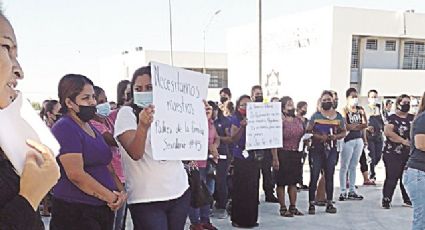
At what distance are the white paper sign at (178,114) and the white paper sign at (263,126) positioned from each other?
99.6 inches

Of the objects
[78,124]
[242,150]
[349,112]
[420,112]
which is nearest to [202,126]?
[78,124]

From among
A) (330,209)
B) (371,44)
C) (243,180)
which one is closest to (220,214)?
(243,180)

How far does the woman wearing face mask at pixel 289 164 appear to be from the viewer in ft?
21.3

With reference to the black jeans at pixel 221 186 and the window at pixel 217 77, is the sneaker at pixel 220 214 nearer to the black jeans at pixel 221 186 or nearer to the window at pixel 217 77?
the black jeans at pixel 221 186

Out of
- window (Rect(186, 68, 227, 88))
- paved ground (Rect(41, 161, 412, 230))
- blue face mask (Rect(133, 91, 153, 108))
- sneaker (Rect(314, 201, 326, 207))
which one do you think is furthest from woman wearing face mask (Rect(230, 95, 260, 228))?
window (Rect(186, 68, 227, 88))

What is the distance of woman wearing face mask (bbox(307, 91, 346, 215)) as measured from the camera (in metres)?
6.69

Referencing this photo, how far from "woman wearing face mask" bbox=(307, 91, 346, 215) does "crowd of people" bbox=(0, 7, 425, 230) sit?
0.6 inches

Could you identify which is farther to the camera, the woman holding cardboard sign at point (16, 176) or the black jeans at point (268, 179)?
the black jeans at point (268, 179)

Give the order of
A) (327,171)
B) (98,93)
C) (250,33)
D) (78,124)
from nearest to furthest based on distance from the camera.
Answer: (78,124) < (98,93) < (327,171) < (250,33)

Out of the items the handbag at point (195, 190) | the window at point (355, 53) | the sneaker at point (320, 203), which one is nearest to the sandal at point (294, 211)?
the sneaker at point (320, 203)

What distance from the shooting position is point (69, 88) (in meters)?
3.08

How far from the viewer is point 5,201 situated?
51.1 inches

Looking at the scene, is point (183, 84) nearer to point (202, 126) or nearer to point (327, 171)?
point (202, 126)

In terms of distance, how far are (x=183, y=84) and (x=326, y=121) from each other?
399 centimetres
